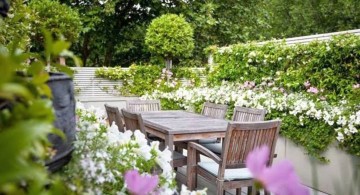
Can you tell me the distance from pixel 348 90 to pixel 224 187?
2.12 metres

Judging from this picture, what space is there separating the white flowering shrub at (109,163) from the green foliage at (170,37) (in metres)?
5.71

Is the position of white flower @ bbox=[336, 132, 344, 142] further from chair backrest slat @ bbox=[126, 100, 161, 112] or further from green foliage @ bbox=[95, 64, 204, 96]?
green foliage @ bbox=[95, 64, 204, 96]

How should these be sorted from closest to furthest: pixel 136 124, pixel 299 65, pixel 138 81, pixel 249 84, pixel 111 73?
pixel 136 124 → pixel 299 65 → pixel 249 84 → pixel 111 73 → pixel 138 81

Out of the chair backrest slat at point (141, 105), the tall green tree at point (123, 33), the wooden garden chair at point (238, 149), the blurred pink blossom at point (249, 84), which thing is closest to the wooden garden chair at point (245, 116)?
the wooden garden chair at point (238, 149)

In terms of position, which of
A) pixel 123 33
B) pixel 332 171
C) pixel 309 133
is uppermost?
pixel 123 33

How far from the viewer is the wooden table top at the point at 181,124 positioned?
309 cm

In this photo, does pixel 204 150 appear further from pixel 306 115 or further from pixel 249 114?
pixel 306 115

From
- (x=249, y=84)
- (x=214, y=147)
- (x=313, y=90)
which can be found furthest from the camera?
(x=249, y=84)

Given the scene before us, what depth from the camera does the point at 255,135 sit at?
8.52 ft

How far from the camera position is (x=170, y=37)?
22.5ft

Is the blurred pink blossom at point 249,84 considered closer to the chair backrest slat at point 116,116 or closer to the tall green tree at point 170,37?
the tall green tree at point 170,37

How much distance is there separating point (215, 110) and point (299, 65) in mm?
1252

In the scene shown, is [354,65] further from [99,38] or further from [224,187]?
[99,38]

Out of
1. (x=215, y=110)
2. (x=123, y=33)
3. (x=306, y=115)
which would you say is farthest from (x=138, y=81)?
(x=306, y=115)
